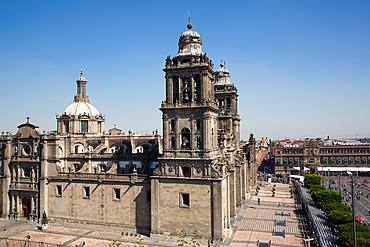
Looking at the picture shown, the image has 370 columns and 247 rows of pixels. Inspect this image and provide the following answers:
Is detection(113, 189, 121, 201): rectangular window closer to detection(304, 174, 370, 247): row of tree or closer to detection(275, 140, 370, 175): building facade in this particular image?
detection(304, 174, 370, 247): row of tree

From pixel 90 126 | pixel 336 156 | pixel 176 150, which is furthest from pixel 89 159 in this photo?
pixel 336 156

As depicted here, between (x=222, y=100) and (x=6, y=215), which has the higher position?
(x=222, y=100)

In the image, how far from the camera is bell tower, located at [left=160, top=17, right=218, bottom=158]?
3966 cm

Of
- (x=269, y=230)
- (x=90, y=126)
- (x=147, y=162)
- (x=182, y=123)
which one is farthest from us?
(x=90, y=126)

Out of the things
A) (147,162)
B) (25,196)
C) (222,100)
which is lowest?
(25,196)

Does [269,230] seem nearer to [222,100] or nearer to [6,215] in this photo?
[222,100]

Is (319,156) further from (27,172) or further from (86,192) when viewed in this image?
(27,172)

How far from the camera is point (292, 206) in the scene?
61656 millimetres

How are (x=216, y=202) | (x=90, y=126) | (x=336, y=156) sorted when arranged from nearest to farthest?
(x=216, y=202)
(x=90, y=126)
(x=336, y=156)

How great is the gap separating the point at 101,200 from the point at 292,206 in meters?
40.0

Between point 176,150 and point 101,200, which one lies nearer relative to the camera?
point 176,150

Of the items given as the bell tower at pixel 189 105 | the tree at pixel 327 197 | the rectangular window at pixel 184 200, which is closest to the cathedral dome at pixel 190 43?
the bell tower at pixel 189 105

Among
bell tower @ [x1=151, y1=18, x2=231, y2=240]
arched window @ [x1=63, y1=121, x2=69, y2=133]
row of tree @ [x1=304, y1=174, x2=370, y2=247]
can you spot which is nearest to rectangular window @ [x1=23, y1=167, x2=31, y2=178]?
arched window @ [x1=63, y1=121, x2=69, y2=133]

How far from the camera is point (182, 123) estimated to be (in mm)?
40656
